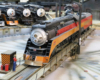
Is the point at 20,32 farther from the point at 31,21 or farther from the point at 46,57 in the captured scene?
the point at 46,57

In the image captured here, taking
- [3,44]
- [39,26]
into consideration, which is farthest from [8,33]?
[39,26]

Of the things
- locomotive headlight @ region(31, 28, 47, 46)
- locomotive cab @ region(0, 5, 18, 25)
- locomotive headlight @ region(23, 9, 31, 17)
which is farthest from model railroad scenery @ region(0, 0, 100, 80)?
locomotive headlight @ region(23, 9, 31, 17)

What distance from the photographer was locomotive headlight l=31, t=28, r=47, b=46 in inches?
371

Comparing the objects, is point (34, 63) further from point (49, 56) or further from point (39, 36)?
point (39, 36)

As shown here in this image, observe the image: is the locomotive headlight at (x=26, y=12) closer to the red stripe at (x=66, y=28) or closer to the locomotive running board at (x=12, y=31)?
the locomotive running board at (x=12, y=31)

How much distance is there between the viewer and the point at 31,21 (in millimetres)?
22781

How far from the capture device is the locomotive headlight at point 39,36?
943cm

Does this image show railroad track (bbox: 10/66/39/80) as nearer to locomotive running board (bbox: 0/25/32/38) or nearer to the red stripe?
the red stripe

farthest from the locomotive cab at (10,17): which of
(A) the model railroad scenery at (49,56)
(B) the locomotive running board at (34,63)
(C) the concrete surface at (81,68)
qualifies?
(B) the locomotive running board at (34,63)

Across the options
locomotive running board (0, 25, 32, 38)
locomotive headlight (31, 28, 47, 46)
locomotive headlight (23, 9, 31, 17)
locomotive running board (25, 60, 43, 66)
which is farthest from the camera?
locomotive headlight (23, 9, 31, 17)

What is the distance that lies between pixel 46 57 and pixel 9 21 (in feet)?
41.0

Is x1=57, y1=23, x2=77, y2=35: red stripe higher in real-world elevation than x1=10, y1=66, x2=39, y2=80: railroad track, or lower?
higher

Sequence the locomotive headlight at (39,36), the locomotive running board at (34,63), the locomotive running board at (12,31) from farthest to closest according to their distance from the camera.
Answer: the locomotive running board at (12,31) < the locomotive headlight at (39,36) < the locomotive running board at (34,63)

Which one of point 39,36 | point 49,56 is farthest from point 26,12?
point 49,56
